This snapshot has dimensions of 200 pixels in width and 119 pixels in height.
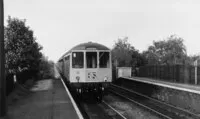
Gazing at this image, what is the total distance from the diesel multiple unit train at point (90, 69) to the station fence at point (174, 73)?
37.3 ft

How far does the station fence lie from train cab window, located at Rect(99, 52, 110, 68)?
11123 millimetres

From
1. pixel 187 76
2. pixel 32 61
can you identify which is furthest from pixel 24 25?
pixel 187 76

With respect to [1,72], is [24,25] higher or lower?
higher

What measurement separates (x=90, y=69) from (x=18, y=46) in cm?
854

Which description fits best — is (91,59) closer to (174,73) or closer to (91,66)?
(91,66)

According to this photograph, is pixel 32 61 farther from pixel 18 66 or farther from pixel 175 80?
pixel 175 80

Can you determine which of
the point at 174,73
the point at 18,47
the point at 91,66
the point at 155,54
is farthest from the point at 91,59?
the point at 155,54

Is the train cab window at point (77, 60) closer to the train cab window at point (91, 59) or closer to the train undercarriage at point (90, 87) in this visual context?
the train cab window at point (91, 59)

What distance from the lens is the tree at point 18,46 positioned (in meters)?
19.3

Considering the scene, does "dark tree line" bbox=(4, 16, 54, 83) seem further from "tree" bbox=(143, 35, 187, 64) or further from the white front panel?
"tree" bbox=(143, 35, 187, 64)

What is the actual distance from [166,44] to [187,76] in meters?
31.8

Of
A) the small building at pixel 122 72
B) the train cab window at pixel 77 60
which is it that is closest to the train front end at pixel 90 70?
the train cab window at pixel 77 60

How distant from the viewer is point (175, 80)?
25641 mm

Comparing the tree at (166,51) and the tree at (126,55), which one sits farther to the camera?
the tree at (166,51)
